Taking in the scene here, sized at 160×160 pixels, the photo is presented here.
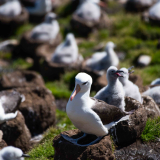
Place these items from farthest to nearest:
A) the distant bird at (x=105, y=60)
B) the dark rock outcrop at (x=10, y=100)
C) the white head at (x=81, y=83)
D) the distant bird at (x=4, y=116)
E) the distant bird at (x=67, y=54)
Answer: the distant bird at (x=67, y=54) < the distant bird at (x=105, y=60) < the dark rock outcrop at (x=10, y=100) < the distant bird at (x=4, y=116) < the white head at (x=81, y=83)

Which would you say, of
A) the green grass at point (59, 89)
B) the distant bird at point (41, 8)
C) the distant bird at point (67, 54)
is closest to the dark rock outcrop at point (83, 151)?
the green grass at point (59, 89)

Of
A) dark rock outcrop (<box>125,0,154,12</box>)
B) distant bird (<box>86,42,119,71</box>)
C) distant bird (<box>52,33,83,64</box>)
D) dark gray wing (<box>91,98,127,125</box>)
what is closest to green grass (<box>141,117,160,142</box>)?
dark gray wing (<box>91,98,127,125</box>)

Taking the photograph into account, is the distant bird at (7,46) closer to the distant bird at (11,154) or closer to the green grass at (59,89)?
the green grass at (59,89)

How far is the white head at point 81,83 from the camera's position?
12.9 feet

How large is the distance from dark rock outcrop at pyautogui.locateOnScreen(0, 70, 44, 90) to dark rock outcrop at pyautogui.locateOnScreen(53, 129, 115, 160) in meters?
3.88

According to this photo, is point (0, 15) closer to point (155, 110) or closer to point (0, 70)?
point (0, 70)

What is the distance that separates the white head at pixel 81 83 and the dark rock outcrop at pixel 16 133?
2.52 m

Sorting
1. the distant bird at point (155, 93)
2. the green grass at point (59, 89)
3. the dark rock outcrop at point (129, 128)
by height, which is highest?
the dark rock outcrop at point (129, 128)

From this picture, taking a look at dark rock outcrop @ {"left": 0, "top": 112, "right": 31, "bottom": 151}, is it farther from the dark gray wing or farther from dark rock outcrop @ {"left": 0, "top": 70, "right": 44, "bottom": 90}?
the dark gray wing

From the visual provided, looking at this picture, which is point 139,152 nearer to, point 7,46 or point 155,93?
point 155,93

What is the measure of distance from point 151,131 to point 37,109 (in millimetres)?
2886

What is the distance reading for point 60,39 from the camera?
11.9m

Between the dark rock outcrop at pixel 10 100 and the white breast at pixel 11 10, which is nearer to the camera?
the dark rock outcrop at pixel 10 100

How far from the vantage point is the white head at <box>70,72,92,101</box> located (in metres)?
3.92
